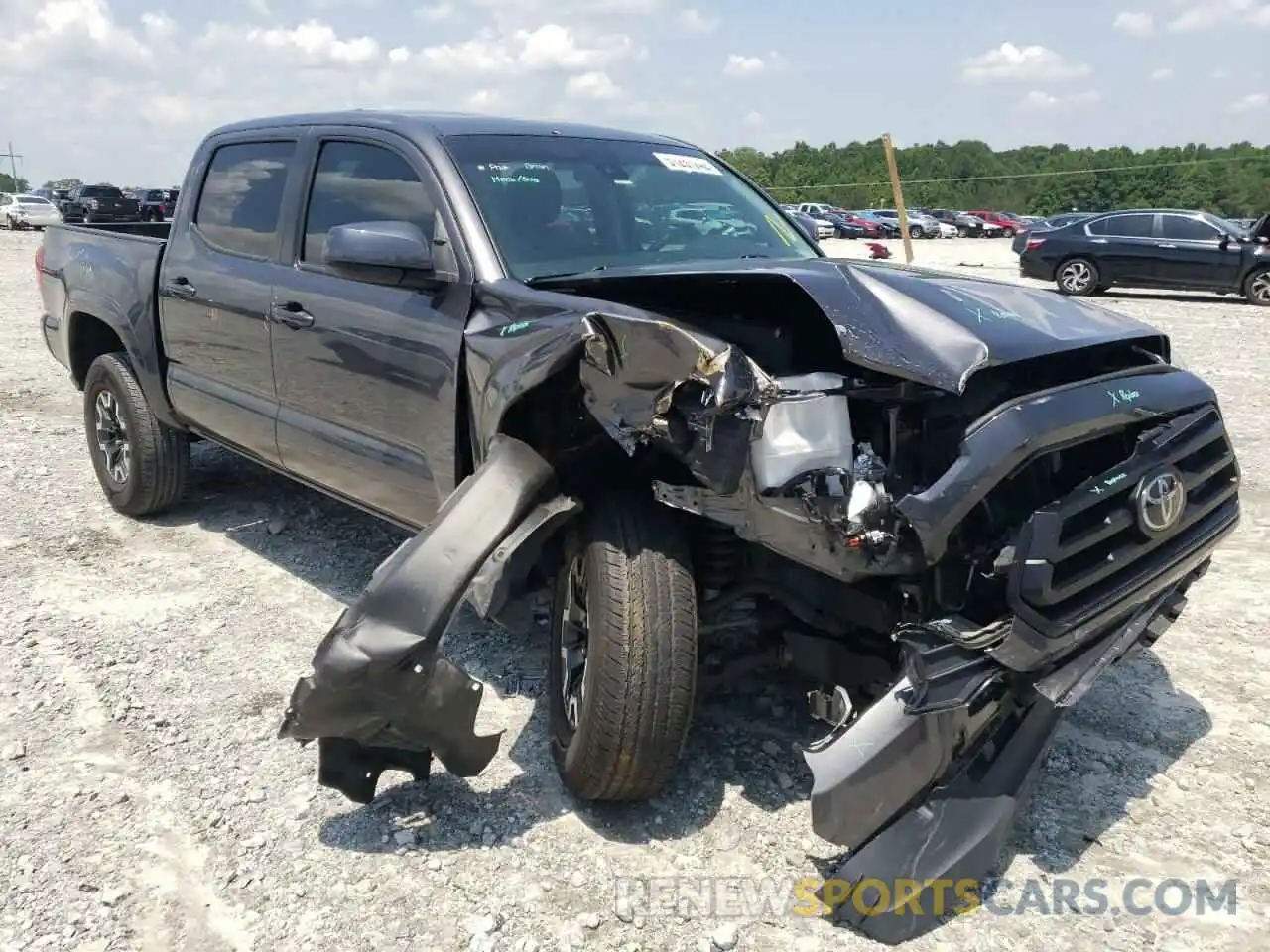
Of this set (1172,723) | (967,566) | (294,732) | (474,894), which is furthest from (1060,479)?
(294,732)

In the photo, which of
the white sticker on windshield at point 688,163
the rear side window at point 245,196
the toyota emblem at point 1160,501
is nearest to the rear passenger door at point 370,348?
the rear side window at point 245,196

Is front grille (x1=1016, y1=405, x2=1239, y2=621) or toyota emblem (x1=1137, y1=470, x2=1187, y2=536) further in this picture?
toyota emblem (x1=1137, y1=470, x2=1187, y2=536)

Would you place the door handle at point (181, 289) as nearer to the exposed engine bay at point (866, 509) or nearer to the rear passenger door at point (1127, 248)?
the exposed engine bay at point (866, 509)

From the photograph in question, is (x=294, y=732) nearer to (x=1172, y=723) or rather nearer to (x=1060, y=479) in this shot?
(x=1060, y=479)

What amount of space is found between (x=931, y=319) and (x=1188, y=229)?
15696 millimetres

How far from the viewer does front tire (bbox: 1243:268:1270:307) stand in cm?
1544

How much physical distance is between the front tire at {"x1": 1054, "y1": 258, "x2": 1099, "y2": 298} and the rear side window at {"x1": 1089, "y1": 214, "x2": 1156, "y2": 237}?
0.50m

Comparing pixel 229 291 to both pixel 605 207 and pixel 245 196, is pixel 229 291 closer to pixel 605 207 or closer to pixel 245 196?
pixel 245 196

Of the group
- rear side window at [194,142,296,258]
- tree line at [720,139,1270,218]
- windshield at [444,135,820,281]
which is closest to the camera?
windshield at [444,135,820,281]

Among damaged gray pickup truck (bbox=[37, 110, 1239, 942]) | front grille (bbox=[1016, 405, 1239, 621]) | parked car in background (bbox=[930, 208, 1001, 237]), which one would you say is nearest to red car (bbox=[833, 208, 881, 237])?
parked car in background (bbox=[930, 208, 1001, 237])

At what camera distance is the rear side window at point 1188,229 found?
15773 millimetres

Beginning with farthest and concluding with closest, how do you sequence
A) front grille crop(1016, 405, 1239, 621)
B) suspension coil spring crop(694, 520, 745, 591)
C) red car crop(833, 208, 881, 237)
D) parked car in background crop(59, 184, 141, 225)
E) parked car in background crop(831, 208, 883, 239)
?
red car crop(833, 208, 881, 237) → parked car in background crop(831, 208, 883, 239) → parked car in background crop(59, 184, 141, 225) → suspension coil spring crop(694, 520, 745, 591) → front grille crop(1016, 405, 1239, 621)

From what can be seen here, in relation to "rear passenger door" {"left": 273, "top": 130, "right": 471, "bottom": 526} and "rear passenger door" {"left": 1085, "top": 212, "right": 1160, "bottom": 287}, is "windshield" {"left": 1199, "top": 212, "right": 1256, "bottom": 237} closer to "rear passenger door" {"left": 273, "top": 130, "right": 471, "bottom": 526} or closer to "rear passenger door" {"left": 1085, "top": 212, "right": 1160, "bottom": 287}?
"rear passenger door" {"left": 1085, "top": 212, "right": 1160, "bottom": 287}

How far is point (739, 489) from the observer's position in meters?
2.49
